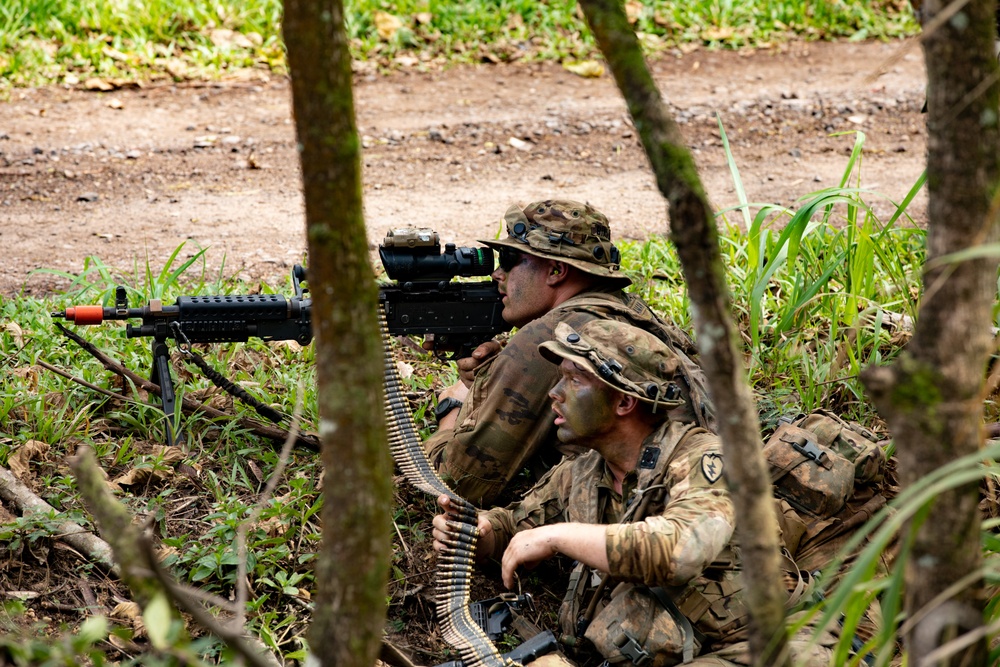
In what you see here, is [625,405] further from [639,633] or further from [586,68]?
[586,68]

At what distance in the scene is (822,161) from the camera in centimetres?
934

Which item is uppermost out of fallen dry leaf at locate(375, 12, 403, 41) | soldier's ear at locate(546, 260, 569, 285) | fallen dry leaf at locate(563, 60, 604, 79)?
fallen dry leaf at locate(375, 12, 403, 41)

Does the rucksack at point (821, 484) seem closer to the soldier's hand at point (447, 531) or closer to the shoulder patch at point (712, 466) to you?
the shoulder patch at point (712, 466)

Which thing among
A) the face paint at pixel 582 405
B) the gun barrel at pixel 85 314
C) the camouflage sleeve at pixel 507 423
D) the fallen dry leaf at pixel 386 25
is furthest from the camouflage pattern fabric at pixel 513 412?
the fallen dry leaf at pixel 386 25

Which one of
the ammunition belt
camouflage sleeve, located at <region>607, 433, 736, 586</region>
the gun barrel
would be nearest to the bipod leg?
the gun barrel

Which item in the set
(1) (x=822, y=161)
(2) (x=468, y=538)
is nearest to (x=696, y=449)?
(2) (x=468, y=538)

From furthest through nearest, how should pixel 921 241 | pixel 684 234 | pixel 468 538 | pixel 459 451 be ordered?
pixel 921 241 < pixel 459 451 < pixel 468 538 < pixel 684 234

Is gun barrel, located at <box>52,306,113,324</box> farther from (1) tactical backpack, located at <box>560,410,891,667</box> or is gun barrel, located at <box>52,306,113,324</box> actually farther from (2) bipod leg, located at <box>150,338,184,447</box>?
(1) tactical backpack, located at <box>560,410,891,667</box>

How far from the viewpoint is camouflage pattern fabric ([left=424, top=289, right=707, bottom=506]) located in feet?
16.3

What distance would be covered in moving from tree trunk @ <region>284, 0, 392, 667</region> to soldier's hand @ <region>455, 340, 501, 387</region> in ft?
11.0

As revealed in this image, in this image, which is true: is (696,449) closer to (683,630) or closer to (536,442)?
(683,630)

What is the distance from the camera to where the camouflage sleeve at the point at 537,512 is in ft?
15.3

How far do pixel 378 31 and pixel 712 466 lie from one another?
324 inches

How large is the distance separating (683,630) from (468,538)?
99 centimetres
